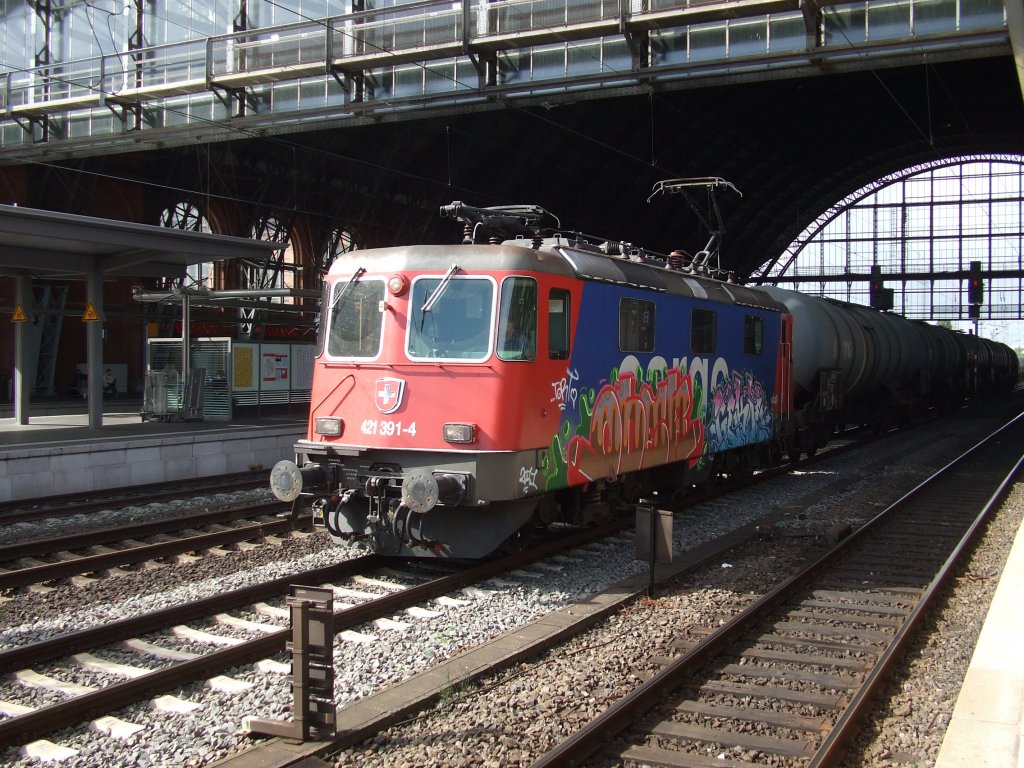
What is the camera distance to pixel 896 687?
22.1 feet

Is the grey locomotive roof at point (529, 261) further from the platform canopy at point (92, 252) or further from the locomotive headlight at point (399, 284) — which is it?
the platform canopy at point (92, 252)

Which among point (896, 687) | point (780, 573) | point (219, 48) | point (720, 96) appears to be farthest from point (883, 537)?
point (720, 96)

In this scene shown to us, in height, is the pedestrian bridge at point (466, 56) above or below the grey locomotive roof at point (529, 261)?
above

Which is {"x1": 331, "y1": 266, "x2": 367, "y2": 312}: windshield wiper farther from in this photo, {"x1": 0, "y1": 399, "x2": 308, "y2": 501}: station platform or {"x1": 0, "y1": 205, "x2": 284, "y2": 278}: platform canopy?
{"x1": 0, "y1": 205, "x2": 284, "y2": 278}: platform canopy

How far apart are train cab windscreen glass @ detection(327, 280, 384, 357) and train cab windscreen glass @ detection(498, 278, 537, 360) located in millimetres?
1361

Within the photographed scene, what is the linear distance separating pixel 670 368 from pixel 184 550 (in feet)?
20.6

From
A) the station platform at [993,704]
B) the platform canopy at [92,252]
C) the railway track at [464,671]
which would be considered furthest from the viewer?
the platform canopy at [92,252]

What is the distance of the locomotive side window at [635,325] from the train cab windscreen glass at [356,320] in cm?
282

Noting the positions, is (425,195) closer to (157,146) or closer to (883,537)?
(157,146)

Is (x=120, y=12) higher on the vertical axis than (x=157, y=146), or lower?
higher

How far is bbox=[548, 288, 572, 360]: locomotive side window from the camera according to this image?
31.4 ft

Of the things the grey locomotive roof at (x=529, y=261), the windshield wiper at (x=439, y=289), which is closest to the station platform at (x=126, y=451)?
the grey locomotive roof at (x=529, y=261)

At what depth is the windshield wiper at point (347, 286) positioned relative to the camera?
9.93 metres

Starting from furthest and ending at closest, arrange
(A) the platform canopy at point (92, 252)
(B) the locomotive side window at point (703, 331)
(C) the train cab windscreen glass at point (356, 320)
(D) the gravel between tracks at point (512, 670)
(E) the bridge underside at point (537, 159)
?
(E) the bridge underside at point (537, 159) → (A) the platform canopy at point (92, 252) → (B) the locomotive side window at point (703, 331) → (C) the train cab windscreen glass at point (356, 320) → (D) the gravel between tracks at point (512, 670)
